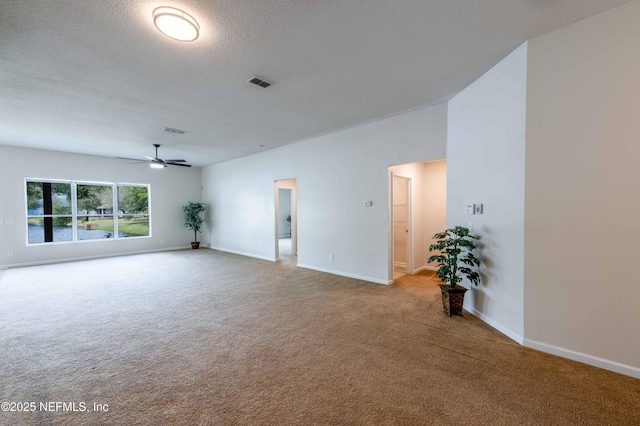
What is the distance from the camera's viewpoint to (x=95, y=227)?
759 centimetres

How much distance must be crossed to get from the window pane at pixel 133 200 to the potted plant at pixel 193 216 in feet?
3.84

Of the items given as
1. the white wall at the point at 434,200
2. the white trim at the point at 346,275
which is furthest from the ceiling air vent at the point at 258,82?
the white wall at the point at 434,200

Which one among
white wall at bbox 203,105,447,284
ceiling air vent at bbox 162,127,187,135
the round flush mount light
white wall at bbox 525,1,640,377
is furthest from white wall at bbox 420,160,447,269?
ceiling air vent at bbox 162,127,187,135

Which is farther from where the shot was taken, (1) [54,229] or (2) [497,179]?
(1) [54,229]

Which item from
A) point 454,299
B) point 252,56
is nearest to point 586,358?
point 454,299

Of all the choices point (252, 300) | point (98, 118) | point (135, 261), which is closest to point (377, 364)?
point (252, 300)

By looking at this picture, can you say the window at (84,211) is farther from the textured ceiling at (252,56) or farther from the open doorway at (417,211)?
the open doorway at (417,211)

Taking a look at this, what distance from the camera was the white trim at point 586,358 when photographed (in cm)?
215

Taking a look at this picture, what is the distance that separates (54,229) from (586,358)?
35.0 feet

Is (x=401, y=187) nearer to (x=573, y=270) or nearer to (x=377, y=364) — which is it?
(x=573, y=270)

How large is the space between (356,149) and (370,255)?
209 cm

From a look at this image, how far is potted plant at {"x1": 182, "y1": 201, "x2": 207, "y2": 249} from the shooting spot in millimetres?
8945

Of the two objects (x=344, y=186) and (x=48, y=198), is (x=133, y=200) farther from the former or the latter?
(x=344, y=186)

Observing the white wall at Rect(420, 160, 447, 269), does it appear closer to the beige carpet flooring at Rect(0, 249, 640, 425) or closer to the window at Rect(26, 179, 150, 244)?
the beige carpet flooring at Rect(0, 249, 640, 425)
